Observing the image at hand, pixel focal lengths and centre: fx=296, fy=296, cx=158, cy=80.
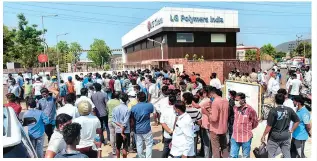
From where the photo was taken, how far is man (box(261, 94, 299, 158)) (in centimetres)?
519

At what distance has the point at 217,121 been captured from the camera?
227 inches

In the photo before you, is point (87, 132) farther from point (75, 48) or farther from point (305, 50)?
point (75, 48)

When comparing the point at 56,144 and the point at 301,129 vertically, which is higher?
the point at 56,144

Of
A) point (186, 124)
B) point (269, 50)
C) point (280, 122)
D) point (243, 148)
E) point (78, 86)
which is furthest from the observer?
point (269, 50)

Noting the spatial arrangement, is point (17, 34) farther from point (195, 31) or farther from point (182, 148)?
point (182, 148)

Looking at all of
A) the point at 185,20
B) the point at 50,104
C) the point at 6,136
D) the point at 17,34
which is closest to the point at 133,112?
the point at 50,104

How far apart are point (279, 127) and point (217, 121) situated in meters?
1.13

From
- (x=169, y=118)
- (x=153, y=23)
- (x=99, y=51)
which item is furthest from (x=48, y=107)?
(x=99, y=51)

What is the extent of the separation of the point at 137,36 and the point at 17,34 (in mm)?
14049

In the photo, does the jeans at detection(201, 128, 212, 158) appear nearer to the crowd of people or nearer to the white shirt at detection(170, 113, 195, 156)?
the crowd of people

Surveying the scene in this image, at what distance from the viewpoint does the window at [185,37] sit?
27469 millimetres

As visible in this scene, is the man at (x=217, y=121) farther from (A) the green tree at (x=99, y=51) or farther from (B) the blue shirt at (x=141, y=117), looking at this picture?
(A) the green tree at (x=99, y=51)

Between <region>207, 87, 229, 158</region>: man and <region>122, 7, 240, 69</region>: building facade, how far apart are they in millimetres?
19426

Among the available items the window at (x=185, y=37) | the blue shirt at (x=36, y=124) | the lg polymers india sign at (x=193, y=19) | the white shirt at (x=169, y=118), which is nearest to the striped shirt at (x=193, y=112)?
the white shirt at (x=169, y=118)
